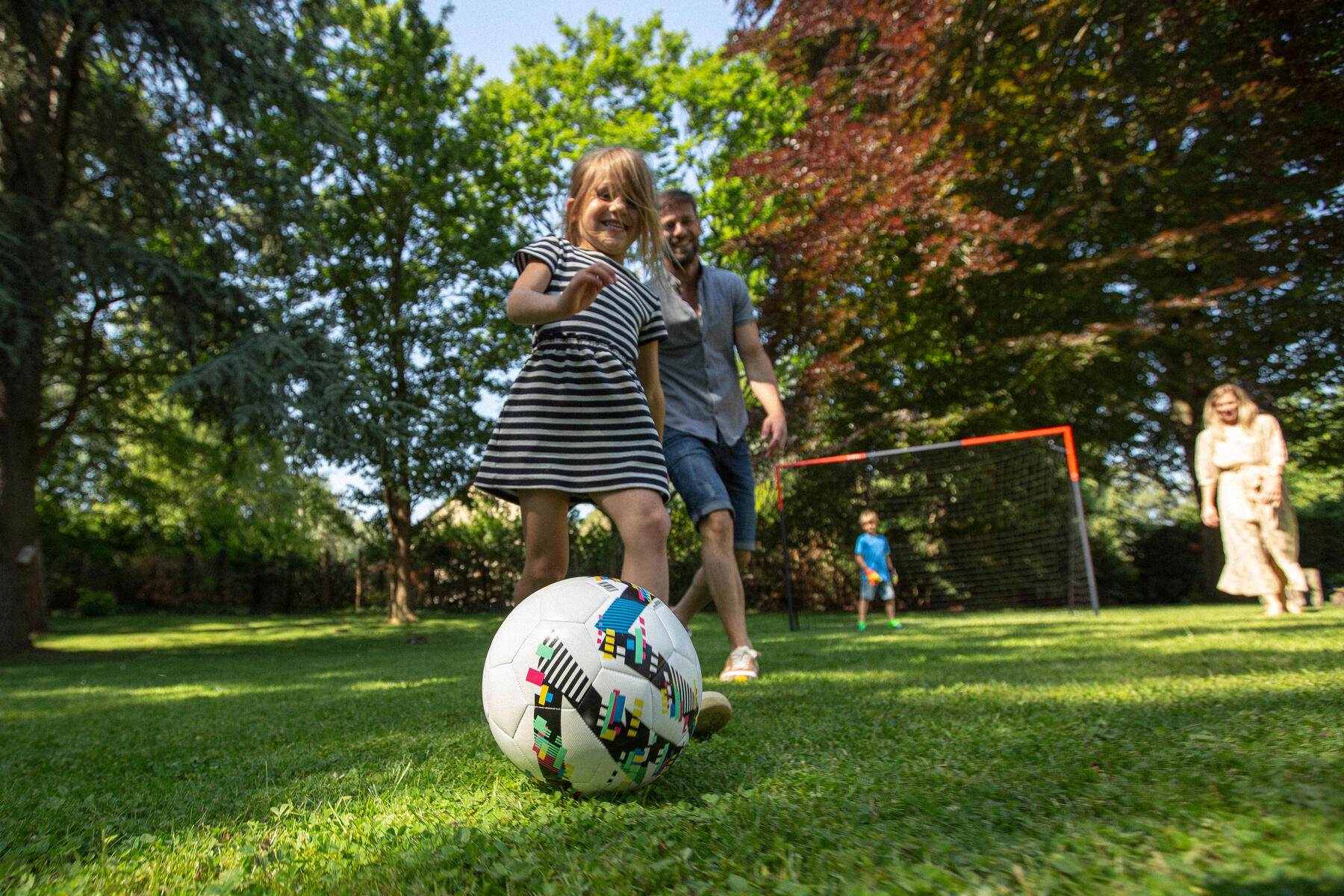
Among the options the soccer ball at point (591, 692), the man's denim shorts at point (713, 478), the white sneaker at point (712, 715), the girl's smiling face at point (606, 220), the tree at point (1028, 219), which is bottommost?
the white sneaker at point (712, 715)

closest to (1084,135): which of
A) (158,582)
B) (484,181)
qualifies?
(484,181)

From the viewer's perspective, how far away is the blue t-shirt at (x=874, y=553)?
10.7 m

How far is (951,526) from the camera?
15.6 m

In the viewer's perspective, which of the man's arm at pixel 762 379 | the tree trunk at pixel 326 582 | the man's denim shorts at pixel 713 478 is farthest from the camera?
the tree trunk at pixel 326 582

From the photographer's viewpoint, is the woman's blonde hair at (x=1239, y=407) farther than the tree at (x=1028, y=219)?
No

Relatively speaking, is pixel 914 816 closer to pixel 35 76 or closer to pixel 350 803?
pixel 350 803

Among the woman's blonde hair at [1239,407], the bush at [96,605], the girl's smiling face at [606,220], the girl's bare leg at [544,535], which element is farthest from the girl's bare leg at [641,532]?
the bush at [96,605]

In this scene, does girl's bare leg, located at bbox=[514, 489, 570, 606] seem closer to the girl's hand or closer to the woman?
the girl's hand

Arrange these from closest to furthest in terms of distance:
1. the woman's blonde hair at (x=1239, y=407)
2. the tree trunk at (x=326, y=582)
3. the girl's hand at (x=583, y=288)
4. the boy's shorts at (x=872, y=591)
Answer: the girl's hand at (x=583, y=288), the woman's blonde hair at (x=1239, y=407), the boy's shorts at (x=872, y=591), the tree trunk at (x=326, y=582)

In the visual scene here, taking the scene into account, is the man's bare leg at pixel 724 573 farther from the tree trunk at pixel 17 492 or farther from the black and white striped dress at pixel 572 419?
the tree trunk at pixel 17 492

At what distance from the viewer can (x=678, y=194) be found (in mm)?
4039

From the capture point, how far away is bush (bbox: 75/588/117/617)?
20091 millimetres

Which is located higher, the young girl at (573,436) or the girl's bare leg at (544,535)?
the young girl at (573,436)

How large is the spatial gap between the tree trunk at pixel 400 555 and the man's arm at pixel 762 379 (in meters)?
13.1
